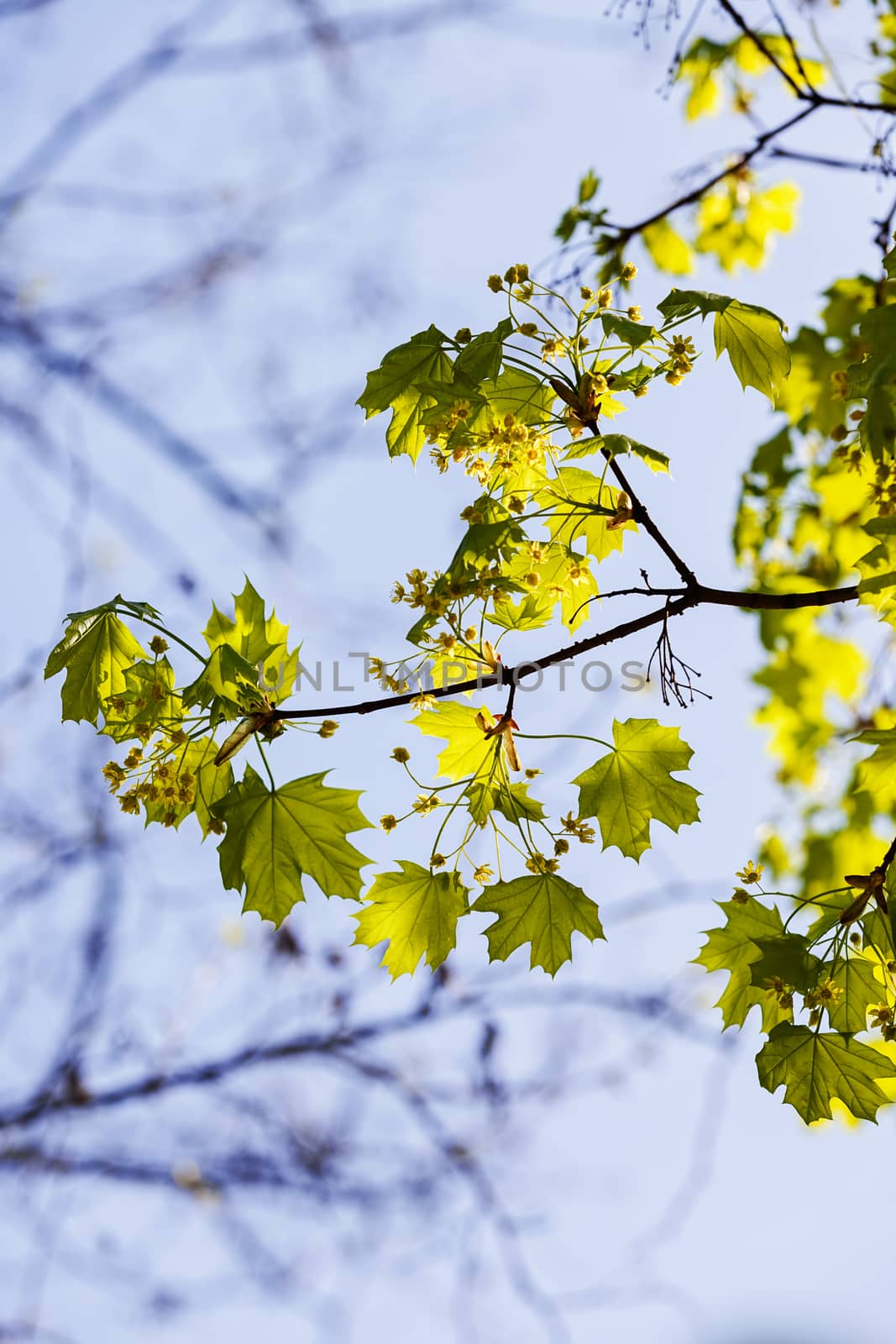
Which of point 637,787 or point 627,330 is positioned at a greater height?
point 627,330

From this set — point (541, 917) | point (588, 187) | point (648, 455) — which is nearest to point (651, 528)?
point (648, 455)

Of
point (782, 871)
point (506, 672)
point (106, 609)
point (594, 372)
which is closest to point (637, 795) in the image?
point (506, 672)

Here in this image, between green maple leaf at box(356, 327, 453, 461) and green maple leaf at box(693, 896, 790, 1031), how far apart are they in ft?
3.66

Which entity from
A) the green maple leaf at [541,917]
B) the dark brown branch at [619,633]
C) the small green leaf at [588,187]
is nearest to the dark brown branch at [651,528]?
the dark brown branch at [619,633]

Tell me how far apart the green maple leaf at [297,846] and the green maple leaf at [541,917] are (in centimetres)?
27

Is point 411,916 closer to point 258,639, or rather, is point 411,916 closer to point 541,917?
point 541,917

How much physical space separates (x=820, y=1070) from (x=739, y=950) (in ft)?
0.97

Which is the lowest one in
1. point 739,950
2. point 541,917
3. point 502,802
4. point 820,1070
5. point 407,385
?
point 820,1070

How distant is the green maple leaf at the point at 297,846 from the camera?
1.88 meters

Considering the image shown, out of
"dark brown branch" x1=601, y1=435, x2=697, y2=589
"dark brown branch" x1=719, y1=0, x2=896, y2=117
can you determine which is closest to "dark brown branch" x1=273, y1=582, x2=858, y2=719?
"dark brown branch" x1=601, y1=435, x2=697, y2=589

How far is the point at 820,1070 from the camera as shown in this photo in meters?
1.72

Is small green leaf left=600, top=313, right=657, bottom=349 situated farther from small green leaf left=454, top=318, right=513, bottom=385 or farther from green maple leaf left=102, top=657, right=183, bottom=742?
green maple leaf left=102, top=657, right=183, bottom=742

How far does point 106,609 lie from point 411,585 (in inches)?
26.6

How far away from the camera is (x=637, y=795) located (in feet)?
6.59
